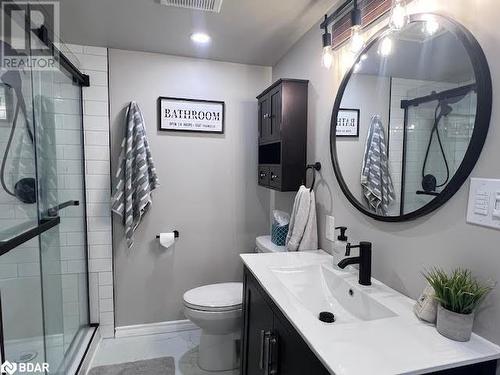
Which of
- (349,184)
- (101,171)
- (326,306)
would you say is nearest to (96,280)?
(101,171)

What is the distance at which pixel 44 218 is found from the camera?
1799 millimetres

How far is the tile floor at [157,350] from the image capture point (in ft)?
6.96

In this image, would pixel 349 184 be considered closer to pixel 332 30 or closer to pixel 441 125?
pixel 441 125

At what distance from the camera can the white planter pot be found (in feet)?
2.86

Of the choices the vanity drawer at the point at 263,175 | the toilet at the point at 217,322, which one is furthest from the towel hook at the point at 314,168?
the toilet at the point at 217,322

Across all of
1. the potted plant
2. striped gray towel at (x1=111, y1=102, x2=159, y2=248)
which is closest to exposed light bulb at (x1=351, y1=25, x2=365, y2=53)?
the potted plant

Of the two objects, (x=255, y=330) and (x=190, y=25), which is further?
(x=190, y=25)

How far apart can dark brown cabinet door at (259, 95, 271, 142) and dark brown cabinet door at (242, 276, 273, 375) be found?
44.3 inches

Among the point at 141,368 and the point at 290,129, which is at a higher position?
the point at 290,129

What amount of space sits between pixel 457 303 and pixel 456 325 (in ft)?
0.21

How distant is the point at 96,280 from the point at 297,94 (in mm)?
2079

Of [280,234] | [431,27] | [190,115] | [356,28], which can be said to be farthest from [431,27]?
[190,115]

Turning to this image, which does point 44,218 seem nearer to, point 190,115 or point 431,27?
point 190,115

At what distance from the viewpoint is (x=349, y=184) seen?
157cm
